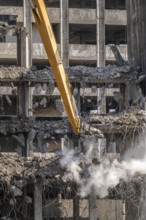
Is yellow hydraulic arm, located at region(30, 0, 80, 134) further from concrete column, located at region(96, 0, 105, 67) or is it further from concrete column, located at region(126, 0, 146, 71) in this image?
concrete column, located at region(96, 0, 105, 67)

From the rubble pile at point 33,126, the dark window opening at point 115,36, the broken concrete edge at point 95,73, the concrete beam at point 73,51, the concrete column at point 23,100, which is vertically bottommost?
the rubble pile at point 33,126

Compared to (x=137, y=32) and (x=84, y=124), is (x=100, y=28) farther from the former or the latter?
(x=84, y=124)

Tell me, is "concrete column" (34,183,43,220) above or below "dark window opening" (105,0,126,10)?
below

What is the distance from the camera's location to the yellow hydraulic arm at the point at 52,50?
24.0 m

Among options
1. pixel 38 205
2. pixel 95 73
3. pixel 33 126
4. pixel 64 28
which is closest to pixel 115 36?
pixel 64 28

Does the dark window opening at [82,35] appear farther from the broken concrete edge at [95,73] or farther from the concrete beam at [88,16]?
the broken concrete edge at [95,73]

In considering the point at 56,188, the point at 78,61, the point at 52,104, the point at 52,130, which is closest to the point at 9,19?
the point at 52,104

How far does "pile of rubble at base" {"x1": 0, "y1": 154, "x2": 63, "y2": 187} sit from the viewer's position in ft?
89.6

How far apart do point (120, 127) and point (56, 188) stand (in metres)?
3.54

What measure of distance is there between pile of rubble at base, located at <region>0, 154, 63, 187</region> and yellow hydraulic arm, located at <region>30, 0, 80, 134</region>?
5.73ft

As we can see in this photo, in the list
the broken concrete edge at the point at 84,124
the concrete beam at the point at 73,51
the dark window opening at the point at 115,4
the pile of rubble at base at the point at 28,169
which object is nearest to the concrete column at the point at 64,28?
the concrete beam at the point at 73,51

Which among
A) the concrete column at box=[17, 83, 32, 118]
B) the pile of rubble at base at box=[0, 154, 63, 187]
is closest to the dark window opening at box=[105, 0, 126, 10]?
the concrete column at box=[17, 83, 32, 118]

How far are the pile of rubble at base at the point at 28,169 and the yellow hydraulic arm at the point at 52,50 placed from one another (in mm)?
1747

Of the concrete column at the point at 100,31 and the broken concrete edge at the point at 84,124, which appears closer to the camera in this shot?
the broken concrete edge at the point at 84,124
